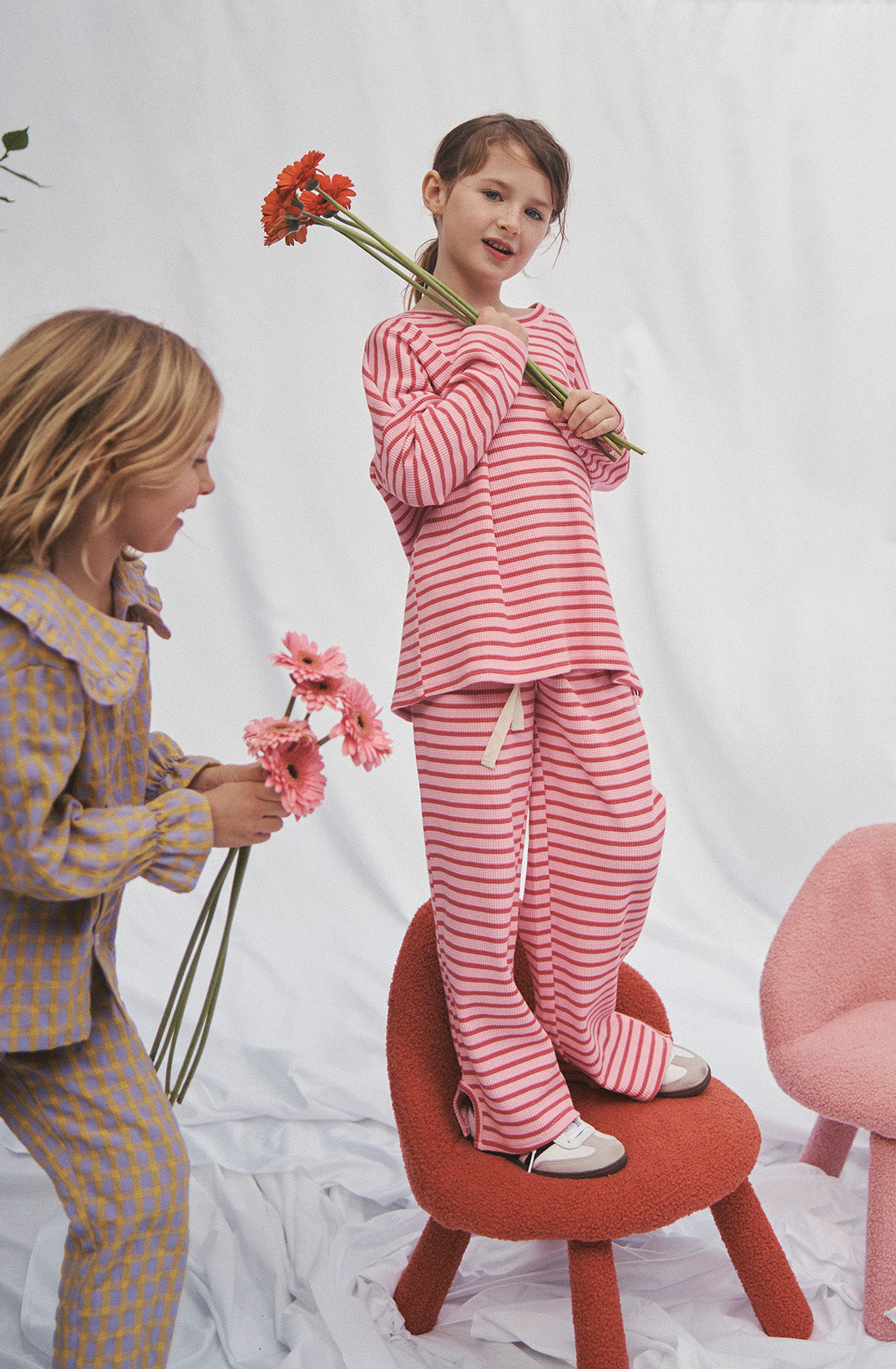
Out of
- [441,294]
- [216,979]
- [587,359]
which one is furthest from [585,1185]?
[587,359]

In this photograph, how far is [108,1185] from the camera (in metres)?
1.00

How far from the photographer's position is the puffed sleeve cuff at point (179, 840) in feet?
3.23

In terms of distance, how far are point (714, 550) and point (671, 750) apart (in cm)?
40

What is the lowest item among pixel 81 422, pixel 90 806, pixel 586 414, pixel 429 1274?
pixel 429 1274

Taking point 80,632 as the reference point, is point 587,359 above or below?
above

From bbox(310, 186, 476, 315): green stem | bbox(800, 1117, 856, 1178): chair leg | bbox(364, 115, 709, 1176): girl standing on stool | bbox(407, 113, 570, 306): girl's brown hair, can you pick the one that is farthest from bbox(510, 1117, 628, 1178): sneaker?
bbox(407, 113, 570, 306): girl's brown hair

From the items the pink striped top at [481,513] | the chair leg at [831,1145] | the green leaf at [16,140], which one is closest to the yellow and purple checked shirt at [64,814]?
the pink striped top at [481,513]

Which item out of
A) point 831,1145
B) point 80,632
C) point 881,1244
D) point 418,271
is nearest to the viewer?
point 80,632

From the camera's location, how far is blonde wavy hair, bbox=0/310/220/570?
3.19ft

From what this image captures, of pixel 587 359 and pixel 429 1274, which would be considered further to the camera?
pixel 587 359

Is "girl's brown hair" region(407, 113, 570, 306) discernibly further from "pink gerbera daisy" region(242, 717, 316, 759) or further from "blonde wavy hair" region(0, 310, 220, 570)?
"pink gerbera daisy" region(242, 717, 316, 759)

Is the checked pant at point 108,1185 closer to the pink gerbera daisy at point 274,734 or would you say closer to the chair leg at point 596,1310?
the pink gerbera daisy at point 274,734

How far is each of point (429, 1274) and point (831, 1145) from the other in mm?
609

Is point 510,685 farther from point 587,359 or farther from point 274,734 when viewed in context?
point 587,359
